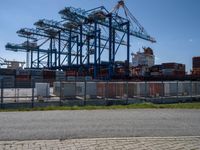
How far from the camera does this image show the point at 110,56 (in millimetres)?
55469

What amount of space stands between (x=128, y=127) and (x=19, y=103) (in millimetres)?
10028

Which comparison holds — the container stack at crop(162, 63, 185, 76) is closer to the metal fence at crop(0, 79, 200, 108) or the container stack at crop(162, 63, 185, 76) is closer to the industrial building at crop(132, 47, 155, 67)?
the industrial building at crop(132, 47, 155, 67)

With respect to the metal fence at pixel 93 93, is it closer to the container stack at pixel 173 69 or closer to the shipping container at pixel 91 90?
the shipping container at pixel 91 90

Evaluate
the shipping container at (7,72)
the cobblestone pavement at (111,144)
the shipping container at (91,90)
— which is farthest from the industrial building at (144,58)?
the cobblestone pavement at (111,144)

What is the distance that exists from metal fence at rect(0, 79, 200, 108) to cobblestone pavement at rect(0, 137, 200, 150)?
1111cm

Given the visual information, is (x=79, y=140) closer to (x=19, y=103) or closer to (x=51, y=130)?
(x=51, y=130)

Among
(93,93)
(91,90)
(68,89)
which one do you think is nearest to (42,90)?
(68,89)

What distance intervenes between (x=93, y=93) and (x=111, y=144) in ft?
49.6

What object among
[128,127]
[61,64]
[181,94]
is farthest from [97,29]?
[128,127]

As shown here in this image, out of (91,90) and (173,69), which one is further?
(173,69)

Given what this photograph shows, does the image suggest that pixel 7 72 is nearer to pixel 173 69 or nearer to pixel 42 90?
pixel 42 90

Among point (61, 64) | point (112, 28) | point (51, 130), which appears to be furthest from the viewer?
point (61, 64)

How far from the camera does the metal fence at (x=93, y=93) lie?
18.9 m

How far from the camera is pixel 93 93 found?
71.5ft
